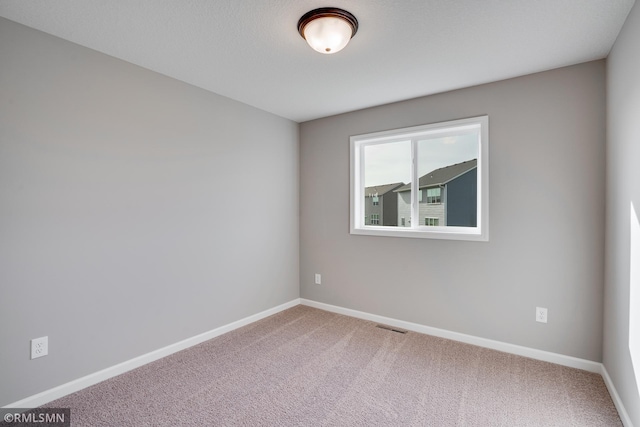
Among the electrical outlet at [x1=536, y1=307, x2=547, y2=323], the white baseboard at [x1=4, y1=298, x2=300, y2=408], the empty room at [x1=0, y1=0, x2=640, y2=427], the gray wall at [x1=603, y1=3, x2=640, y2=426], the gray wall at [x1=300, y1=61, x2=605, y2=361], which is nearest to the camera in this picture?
the gray wall at [x1=603, y1=3, x2=640, y2=426]

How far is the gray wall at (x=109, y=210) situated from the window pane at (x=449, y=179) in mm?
1900

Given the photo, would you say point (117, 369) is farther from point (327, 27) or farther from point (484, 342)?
point (484, 342)

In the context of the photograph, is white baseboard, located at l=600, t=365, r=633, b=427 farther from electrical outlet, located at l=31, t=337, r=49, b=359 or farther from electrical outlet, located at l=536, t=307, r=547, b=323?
electrical outlet, located at l=31, t=337, r=49, b=359

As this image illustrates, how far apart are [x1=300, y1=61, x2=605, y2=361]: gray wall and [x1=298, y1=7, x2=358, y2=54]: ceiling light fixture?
155 cm

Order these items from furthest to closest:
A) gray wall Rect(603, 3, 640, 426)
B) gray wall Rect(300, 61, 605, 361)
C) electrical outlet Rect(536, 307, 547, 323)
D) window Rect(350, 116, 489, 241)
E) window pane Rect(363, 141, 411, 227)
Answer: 1. window pane Rect(363, 141, 411, 227)
2. window Rect(350, 116, 489, 241)
3. electrical outlet Rect(536, 307, 547, 323)
4. gray wall Rect(300, 61, 605, 361)
5. gray wall Rect(603, 3, 640, 426)

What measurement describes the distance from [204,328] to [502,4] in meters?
3.37

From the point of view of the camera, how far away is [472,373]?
241 centimetres

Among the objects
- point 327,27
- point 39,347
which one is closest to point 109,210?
point 39,347

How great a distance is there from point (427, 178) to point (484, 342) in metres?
1.66

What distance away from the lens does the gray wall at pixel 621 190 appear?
1.74m

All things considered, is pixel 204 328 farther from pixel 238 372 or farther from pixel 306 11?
pixel 306 11

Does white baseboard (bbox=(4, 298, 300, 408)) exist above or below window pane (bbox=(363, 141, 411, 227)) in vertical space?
below

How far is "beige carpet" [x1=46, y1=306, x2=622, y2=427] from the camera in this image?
1.90m

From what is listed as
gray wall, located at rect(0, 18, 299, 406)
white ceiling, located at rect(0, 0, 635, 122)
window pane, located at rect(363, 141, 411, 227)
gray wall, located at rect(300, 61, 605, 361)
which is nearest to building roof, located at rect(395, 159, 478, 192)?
window pane, located at rect(363, 141, 411, 227)
